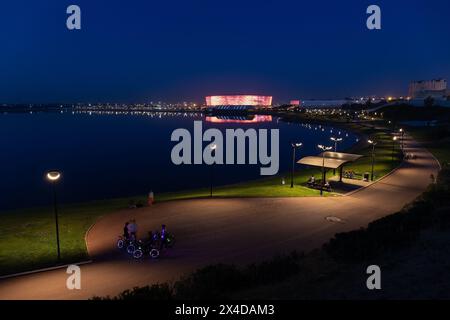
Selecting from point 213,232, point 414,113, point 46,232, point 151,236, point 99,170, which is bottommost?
point 99,170

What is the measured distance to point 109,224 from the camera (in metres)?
23.7

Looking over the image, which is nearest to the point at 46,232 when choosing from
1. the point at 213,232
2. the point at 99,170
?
the point at 213,232

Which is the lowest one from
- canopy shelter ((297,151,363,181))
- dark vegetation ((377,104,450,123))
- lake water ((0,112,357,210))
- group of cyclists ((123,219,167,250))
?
→ lake water ((0,112,357,210))

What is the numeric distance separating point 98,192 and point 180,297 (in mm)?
41630

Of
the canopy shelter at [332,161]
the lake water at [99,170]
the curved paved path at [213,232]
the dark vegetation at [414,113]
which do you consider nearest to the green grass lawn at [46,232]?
the curved paved path at [213,232]

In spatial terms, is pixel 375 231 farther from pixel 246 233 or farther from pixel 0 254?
pixel 0 254

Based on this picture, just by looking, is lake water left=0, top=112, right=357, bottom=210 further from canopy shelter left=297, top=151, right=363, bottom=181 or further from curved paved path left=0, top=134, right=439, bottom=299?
curved paved path left=0, top=134, right=439, bottom=299

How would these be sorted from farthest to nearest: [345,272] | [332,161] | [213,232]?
[332,161] → [213,232] → [345,272]

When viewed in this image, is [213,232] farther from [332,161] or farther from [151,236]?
[332,161]

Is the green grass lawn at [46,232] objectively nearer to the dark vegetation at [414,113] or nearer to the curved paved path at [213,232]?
the curved paved path at [213,232]

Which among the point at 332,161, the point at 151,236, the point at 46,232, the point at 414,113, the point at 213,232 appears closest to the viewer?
the point at 151,236

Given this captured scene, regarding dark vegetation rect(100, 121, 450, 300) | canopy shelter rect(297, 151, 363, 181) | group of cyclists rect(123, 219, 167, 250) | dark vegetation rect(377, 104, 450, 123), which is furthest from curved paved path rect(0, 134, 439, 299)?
dark vegetation rect(377, 104, 450, 123)

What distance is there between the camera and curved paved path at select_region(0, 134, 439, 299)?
51.3 feet

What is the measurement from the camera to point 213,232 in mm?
21656
